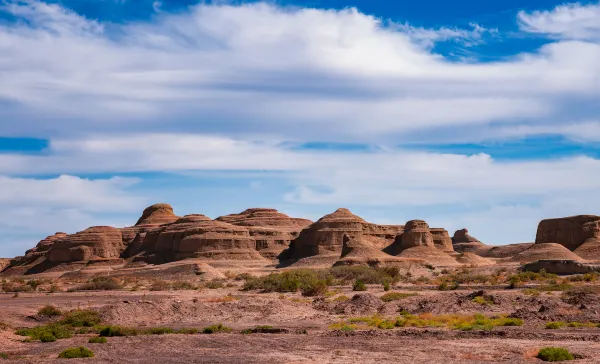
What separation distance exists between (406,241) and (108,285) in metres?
53.5

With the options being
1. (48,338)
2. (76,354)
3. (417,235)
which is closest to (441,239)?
(417,235)

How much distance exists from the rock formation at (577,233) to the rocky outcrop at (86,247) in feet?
209

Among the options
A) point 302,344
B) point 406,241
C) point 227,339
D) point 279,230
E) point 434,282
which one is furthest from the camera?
point 279,230

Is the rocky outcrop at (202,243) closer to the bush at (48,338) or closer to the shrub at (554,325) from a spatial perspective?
the bush at (48,338)

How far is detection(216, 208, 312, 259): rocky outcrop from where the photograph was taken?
383ft

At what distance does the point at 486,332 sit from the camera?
27172mm

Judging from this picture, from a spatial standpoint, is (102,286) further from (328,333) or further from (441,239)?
(441,239)

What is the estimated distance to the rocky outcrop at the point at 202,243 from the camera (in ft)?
347

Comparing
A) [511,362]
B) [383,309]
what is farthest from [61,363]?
[383,309]

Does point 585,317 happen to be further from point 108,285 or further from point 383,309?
point 108,285

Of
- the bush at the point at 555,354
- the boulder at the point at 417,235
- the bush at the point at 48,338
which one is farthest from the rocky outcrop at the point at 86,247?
the bush at the point at 555,354

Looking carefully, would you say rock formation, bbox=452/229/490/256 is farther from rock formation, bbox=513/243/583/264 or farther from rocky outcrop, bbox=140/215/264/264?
rocky outcrop, bbox=140/215/264/264

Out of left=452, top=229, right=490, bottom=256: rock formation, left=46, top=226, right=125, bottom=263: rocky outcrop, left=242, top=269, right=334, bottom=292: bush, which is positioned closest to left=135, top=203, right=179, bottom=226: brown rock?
left=46, top=226, right=125, bottom=263: rocky outcrop

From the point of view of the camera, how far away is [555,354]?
68.3ft
